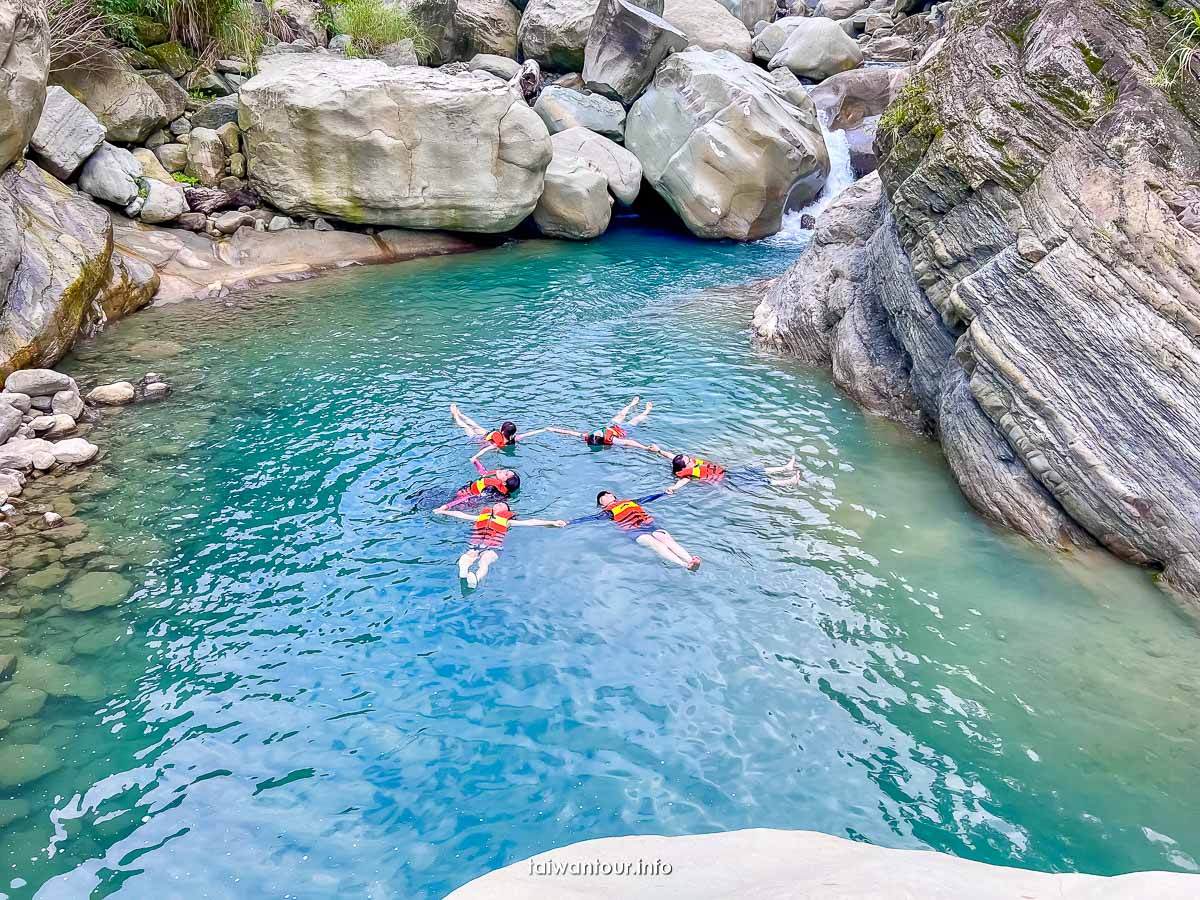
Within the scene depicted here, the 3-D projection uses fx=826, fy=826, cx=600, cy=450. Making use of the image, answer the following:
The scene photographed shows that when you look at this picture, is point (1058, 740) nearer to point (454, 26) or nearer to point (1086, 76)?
point (1086, 76)

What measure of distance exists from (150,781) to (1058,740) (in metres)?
8.51

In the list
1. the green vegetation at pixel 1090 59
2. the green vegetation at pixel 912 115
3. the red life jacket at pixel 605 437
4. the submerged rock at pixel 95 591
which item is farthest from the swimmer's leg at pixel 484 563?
the green vegetation at pixel 1090 59

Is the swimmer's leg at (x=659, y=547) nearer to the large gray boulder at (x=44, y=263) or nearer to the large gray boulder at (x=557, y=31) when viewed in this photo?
the large gray boulder at (x=44, y=263)

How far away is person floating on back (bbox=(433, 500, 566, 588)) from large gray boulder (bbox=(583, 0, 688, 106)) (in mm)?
23176

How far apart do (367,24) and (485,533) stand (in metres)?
24.0

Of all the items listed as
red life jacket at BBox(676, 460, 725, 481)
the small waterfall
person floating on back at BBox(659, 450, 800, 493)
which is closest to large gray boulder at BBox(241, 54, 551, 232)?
the small waterfall

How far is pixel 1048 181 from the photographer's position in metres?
11.4

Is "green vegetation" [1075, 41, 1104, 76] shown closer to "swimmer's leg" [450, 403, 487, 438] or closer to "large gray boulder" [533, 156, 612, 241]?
"swimmer's leg" [450, 403, 487, 438]

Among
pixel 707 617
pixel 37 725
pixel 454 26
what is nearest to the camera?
pixel 37 725

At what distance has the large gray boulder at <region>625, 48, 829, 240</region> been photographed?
26766 mm

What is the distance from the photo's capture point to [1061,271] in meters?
10.9

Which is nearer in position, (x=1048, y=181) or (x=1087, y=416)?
(x=1087, y=416)

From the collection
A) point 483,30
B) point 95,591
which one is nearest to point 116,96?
point 483,30

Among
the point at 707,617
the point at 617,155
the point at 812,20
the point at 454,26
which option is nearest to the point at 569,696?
the point at 707,617
